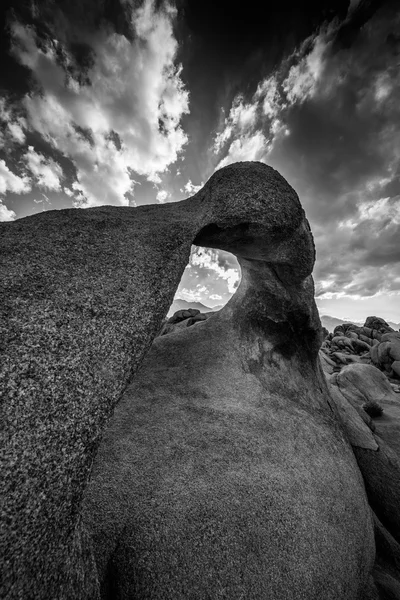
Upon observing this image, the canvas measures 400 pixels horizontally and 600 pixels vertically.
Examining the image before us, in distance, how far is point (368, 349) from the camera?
30641mm

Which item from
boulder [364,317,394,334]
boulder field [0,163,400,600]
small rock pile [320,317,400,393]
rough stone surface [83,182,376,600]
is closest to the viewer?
boulder field [0,163,400,600]

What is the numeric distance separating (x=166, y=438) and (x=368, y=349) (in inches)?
1371

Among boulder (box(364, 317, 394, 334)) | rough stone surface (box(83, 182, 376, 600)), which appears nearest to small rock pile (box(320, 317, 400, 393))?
boulder (box(364, 317, 394, 334))

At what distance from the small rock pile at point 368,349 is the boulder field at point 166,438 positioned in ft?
51.3

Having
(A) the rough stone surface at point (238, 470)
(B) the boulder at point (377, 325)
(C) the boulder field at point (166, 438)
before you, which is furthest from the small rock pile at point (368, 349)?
(C) the boulder field at point (166, 438)

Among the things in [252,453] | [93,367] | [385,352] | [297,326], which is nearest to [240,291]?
[297,326]

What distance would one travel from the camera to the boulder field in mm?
2061

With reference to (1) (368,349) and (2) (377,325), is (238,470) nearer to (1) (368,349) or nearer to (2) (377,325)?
(1) (368,349)

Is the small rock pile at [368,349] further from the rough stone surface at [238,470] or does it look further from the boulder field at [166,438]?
the boulder field at [166,438]

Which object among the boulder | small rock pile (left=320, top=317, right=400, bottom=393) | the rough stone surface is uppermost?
the boulder

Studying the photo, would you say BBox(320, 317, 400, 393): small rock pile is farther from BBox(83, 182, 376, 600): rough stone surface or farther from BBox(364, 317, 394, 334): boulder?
BBox(83, 182, 376, 600): rough stone surface

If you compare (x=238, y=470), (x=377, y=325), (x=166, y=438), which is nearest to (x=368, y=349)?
(x=377, y=325)

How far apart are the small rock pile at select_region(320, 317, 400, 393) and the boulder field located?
15638 mm

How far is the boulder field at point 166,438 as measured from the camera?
2.06 meters
